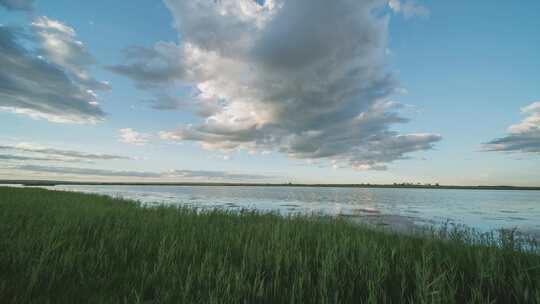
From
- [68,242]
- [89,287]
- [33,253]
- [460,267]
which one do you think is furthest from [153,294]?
[460,267]

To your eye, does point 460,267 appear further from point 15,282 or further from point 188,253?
point 15,282

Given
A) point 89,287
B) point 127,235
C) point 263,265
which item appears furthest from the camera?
point 127,235

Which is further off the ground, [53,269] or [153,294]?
[53,269]

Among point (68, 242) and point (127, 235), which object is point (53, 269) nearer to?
point (68, 242)

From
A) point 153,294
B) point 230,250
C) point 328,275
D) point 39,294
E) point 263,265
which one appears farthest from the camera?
point 230,250

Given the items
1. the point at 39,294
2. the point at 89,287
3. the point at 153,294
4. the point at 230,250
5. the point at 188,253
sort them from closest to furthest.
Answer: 1. the point at 39,294
2. the point at 89,287
3. the point at 153,294
4. the point at 188,253
5. the point at 230,250

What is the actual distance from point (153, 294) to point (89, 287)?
0.68 metres

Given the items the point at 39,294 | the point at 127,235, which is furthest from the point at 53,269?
the point at 127,235

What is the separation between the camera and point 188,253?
4.26 meters

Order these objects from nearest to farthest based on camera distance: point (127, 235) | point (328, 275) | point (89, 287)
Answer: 1. point (89, 287)
2. point (328, 275)
3. point (127, 235)

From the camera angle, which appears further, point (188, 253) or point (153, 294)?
point (188, 253)

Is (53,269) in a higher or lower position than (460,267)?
higher

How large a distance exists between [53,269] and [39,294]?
69cm

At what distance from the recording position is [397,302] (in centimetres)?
300
